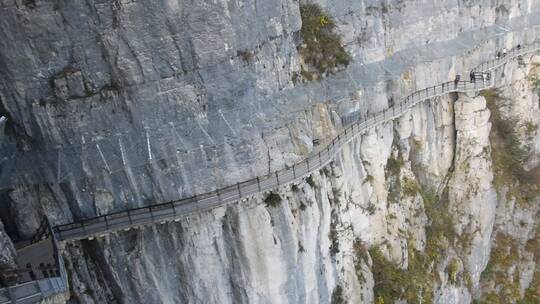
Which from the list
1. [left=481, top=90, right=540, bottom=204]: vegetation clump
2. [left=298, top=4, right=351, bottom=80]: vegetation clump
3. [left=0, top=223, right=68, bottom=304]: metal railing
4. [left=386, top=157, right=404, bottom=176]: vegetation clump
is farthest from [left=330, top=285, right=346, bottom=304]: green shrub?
[left=481, top=90, right=540, bottom=204]: vegetation clump

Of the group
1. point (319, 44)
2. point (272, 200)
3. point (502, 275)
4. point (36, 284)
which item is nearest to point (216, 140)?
point (272, 200)

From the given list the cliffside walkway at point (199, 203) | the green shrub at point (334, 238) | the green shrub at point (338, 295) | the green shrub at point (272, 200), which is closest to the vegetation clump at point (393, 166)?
the cliffside walkway at point (199, 203)

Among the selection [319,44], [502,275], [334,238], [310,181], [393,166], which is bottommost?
[502,275]

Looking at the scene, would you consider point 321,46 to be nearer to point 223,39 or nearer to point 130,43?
point 223,39

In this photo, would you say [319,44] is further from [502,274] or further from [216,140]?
[502,274]

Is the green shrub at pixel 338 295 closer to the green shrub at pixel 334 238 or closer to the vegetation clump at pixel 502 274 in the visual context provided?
the green shrub at pixel 334 238

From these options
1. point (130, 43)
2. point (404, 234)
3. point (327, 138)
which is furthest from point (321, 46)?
point (404, 234)
